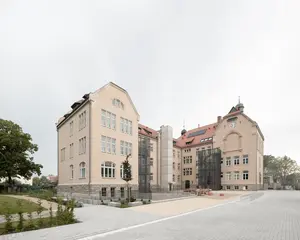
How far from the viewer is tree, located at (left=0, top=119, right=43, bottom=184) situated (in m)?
37.8

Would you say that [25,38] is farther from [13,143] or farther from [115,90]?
[13,143]

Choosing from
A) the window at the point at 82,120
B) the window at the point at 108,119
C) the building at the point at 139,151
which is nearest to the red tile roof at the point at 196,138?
the building at the point at 139,151

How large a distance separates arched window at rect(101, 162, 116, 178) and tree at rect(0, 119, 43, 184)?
1958 cm

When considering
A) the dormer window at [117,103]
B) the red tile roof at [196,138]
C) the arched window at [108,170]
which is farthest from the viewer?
the red tile roof at [196,138]

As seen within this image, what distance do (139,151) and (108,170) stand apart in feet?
42.3

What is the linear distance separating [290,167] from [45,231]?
77390 millimetres

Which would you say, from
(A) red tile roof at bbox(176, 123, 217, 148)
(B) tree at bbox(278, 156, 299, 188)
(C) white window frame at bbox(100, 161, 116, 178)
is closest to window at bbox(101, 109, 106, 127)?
(C) white window frame at bbox(100, 161, 116, 178)

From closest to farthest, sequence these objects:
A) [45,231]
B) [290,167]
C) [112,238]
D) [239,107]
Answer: [112,238] < [45,231] < [239,107] < [290,167]

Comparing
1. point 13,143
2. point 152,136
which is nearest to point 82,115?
point 13,143

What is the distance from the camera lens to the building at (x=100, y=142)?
2653 centimetres

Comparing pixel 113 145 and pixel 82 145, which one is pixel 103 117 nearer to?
pixel 113 145

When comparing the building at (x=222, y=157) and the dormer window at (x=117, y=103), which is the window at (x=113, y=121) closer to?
the dormer window at (x=117, y=103)

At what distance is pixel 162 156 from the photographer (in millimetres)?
48812

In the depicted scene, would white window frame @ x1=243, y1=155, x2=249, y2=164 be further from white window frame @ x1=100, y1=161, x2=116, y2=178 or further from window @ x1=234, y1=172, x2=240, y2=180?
white window frame @ x1=100, y1=161, x2=116, y2=178
